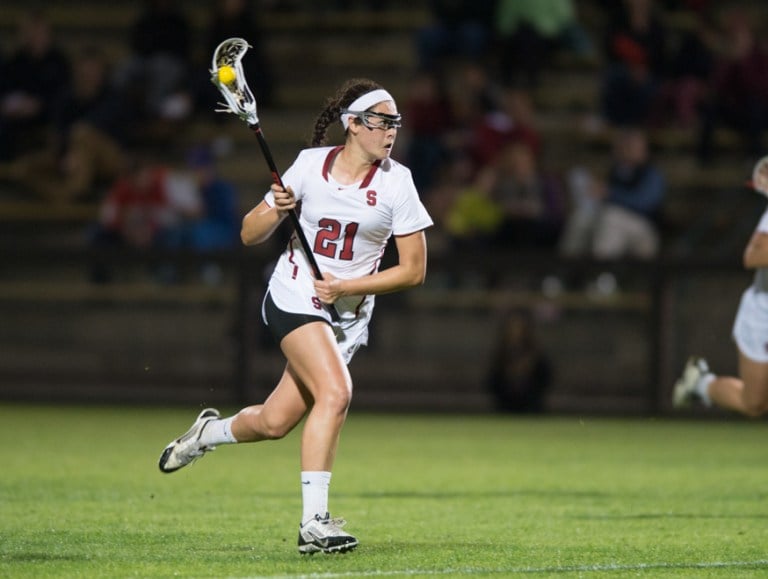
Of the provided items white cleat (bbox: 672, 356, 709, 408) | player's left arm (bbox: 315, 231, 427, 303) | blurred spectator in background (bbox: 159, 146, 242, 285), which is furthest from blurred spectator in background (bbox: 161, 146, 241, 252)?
player's left arm (bbox: 315, 231, 427, 303)

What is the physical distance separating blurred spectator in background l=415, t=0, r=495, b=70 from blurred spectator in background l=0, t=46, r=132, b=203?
12.0 ft

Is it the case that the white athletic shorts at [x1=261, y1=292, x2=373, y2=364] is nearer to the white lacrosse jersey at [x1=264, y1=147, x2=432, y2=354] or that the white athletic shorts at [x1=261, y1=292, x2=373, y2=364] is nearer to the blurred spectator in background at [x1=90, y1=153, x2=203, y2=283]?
the white lacrosse jersey at [x1=264, y1=147, x2=432, y2=354]

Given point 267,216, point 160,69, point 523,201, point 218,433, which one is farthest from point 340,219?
point 160,69

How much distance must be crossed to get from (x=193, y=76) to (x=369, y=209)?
39.9 feet

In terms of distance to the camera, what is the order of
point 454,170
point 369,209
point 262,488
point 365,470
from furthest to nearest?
point 454,170 < point 365,470 < point 262,488 < point 369,209

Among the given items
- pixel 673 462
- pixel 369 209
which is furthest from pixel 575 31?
pixel 369 209

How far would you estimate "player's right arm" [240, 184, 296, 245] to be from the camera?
6.68 meters

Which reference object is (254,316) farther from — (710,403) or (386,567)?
(386,567)

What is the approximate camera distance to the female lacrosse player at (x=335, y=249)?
6629 millimetres

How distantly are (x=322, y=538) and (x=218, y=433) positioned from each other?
140cm

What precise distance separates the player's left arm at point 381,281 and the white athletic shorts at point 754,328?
3303 mm

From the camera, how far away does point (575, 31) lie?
18.3m

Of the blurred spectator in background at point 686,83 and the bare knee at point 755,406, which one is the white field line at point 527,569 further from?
the blurred spectator in background at point 686,83

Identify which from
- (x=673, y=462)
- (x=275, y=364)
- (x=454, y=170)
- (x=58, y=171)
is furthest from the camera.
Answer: (x=58, y=171)
